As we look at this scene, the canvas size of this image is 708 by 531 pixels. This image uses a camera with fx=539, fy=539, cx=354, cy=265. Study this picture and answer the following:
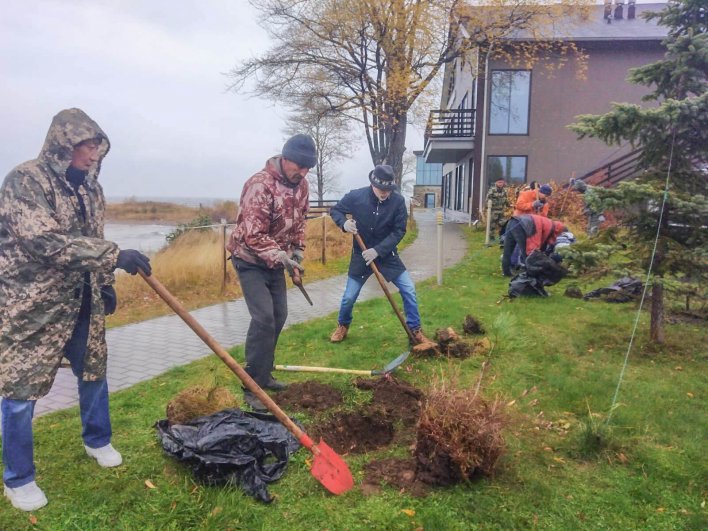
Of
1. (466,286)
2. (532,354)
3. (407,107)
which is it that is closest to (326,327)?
(532,354)

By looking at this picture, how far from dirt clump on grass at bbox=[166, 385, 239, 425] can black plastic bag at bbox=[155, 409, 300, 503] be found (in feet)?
0.30

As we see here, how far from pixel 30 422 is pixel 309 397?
1969 millimetres

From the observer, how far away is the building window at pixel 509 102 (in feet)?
68.8

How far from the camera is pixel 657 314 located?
5.46 m

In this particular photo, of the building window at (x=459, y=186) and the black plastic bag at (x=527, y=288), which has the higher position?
the building window at (x=459, y=186)

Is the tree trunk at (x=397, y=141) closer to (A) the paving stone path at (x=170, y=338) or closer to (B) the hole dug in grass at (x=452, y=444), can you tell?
(A) the paving stone path at (x=170, y=338)

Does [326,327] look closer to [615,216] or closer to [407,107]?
[615,216]

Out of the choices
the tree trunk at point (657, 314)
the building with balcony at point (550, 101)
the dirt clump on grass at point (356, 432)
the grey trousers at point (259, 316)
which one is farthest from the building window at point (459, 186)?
the dirt clump on grass at point (356, 432)

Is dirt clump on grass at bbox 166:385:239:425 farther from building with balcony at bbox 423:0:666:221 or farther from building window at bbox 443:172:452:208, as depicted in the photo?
building window at bbox 443:172:452:208

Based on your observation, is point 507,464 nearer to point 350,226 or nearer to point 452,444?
point 452,444

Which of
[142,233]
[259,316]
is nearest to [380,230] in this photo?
[259,316]

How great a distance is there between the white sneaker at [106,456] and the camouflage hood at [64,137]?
1.67m

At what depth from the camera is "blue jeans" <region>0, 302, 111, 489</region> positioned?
272cm

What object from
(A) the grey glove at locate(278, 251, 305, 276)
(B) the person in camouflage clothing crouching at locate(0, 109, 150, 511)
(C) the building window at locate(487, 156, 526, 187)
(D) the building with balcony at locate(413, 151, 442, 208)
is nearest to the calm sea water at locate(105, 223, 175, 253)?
(A) the grey glove at locate(278, 251, 305, 276)
